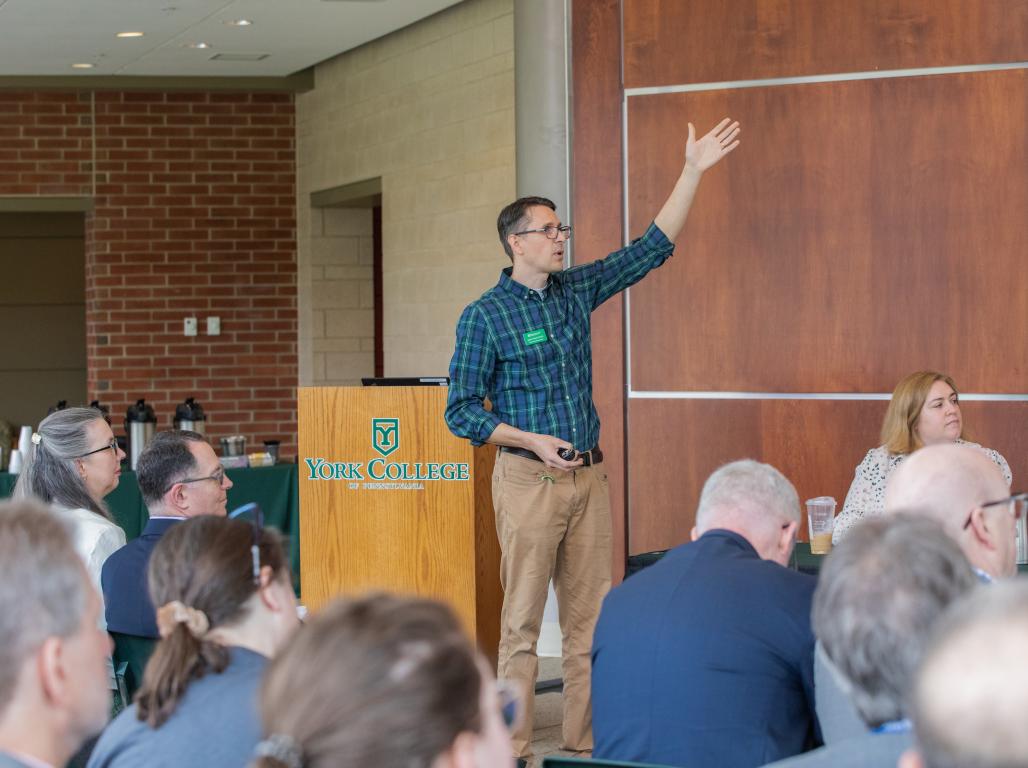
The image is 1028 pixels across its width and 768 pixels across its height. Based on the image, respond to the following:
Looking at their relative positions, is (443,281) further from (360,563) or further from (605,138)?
(360,563)

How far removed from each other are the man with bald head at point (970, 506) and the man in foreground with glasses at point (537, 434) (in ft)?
6.02

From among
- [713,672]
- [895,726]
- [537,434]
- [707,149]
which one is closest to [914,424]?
[707,149]

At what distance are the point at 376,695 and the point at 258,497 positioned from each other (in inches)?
234

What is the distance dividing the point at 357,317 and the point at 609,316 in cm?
494

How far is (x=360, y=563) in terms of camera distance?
462cm

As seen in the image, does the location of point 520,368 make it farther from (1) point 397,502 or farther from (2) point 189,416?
(2) point 189,416

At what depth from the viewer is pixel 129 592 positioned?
284 centimetres

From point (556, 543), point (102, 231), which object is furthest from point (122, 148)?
point (556, 543)

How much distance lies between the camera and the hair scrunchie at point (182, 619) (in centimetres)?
186

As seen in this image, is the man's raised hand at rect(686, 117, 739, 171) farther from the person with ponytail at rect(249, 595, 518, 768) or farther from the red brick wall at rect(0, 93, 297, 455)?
the red brick wall at rect(0, 93, 297, 455)

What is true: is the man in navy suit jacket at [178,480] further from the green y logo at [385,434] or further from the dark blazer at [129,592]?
the green y logo at [385,434]

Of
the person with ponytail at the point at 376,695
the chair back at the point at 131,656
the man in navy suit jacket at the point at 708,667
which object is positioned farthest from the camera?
the chair back at the point at 131,656

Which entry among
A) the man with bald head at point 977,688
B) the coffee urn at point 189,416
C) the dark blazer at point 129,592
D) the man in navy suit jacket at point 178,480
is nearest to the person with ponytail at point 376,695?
the man with bald head at point 977,688

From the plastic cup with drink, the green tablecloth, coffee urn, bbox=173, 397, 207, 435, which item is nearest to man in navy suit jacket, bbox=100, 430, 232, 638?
the plastic cup with drink
